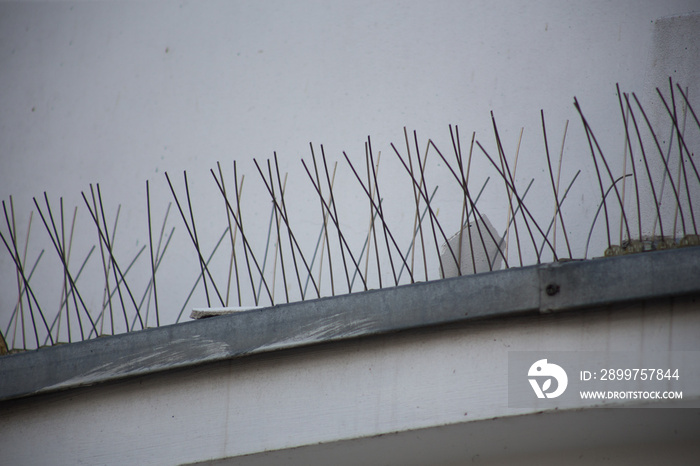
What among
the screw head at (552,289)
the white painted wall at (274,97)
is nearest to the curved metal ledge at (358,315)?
the screw head at (552,289)

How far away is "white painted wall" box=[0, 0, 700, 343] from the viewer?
3506mm

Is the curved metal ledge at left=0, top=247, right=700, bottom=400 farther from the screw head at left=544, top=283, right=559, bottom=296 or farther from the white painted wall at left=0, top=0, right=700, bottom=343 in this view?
the white painted wall at left=0, top=0, right=700, bottom=343

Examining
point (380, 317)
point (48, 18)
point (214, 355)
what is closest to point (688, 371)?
point (380, 317)

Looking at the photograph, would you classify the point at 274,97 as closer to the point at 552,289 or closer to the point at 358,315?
the point at 358,315

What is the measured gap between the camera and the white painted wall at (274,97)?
3506 mm

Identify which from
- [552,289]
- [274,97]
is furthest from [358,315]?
[274,97]

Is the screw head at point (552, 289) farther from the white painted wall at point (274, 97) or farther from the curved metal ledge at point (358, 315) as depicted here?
the white painted wall at point (274, 97)

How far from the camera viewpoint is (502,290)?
1844 millimetres

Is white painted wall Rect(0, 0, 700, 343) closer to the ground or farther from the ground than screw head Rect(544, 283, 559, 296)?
farther from the ground

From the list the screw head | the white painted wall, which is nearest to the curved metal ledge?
the screw head

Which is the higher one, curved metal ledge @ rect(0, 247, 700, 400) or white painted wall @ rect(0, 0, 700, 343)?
white painted wall @ rect(0, 0, 700, 343)

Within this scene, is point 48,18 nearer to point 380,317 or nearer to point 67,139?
point 67,139

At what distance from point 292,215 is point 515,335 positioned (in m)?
2.07

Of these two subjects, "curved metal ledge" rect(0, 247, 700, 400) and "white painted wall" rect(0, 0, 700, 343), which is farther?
"white painted wall" rect(0, 0, 700, 343)
